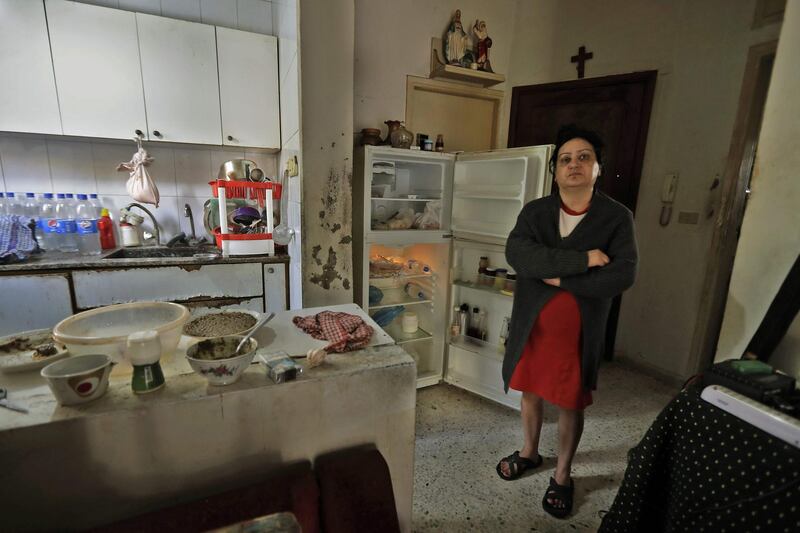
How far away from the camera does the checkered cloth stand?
3.07 feet

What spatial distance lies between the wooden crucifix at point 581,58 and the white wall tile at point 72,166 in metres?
3.14

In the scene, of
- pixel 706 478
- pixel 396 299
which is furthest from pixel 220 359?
pixel 396 299

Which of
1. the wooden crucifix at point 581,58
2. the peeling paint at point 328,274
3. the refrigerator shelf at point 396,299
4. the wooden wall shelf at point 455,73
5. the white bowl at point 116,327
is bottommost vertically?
the refrigerator shelf at point 396,299

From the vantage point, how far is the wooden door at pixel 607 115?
7.47 ft

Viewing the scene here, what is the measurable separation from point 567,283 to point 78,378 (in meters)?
1.34

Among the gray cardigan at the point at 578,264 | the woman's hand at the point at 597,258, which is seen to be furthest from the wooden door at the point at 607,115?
the woman's hand at the point at 597,258

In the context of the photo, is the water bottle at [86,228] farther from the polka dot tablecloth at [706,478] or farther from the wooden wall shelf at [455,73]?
the polka dot tablecloth at [706,478]

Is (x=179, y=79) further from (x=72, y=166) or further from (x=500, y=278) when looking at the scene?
(x=500, y=278)

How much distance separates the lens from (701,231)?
85.7 inches

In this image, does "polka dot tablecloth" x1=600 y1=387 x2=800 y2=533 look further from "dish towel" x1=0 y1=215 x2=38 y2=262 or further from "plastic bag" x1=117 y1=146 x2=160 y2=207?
"dish towel" x1=0 y1=215 x2=38 y2=262

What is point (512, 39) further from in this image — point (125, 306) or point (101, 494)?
point (101, 494)

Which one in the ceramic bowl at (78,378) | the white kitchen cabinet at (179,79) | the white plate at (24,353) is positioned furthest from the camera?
the white kitchen cabinet at (179,79)

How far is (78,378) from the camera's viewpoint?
634mm

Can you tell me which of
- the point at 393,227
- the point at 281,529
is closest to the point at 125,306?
the point at 281,529
